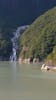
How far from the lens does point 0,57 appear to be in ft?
647

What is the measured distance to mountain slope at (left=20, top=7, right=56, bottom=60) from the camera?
172 metres

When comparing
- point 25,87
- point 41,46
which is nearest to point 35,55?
point 41,46

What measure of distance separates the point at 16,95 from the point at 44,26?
14586cm

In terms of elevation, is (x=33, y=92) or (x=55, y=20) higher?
(x=55, y=20)

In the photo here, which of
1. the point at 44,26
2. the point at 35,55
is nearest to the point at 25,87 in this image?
the point at 35,55

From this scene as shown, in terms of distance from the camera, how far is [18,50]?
642 ft

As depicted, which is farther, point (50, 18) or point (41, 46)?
point (50, 18)

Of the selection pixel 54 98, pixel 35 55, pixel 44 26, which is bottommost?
pixel 54 98

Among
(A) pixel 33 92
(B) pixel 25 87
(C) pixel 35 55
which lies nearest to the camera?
(A) pixel 33 92

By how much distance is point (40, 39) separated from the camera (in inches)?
7131

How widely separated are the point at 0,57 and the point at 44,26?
90.4 ft

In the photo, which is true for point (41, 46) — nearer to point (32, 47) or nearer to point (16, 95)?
point (32, 47)

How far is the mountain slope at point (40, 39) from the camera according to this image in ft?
565

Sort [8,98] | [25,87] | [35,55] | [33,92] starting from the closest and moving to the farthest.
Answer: [8,98] → [33,92] → [25,87] → [35,55]
